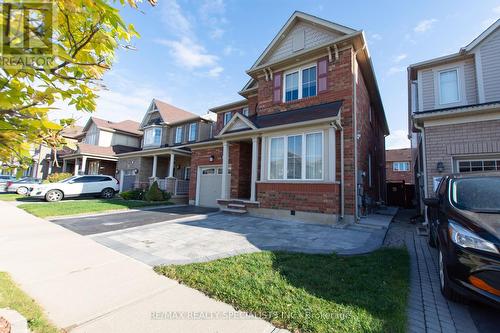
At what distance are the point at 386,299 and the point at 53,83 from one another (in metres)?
4.26

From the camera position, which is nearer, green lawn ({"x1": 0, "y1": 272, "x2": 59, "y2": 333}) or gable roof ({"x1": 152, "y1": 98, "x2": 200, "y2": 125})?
green lawn ({"x1": 0, "y1": 272, "x2": 59, "y2": 333})

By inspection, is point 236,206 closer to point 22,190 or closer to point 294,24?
point 294,24

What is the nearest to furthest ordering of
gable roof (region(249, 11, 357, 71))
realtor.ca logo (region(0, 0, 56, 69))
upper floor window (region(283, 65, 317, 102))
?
realtor.ca logo (region(0, 0, 56, 69)), gable roof (region(249, 11, 357, 71)), upper floor window (region(283, 65, 317, 102))

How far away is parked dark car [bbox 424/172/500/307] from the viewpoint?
2.55 metres

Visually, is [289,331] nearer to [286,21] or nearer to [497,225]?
[497,225]

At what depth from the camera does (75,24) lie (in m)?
1.65

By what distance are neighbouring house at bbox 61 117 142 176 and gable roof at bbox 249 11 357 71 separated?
1701cm

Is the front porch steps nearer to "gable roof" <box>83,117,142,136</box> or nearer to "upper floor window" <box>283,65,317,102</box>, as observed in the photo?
"upper floor window" <box>283,65,317,102</box>

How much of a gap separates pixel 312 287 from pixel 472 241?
2.07 meters

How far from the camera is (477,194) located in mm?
3592

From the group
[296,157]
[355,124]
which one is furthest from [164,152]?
[355,124]

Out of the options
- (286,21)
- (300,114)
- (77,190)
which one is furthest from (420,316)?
(77,190)

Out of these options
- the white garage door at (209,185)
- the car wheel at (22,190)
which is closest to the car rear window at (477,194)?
the white garage door at (209,185)

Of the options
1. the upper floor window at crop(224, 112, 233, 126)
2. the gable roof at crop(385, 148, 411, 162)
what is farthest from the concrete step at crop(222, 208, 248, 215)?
the gable roof at crop(385, 148, 411, 162)
